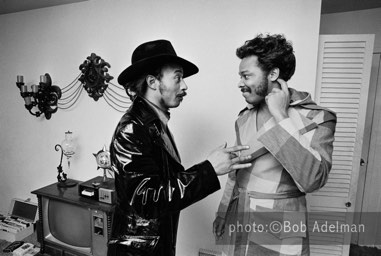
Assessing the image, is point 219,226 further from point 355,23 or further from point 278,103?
point 355,23

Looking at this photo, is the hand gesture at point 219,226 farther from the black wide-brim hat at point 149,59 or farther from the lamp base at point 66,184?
the lamp base at point 66,184

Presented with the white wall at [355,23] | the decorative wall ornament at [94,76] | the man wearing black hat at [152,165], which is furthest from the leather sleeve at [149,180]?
the white wall at [355,23]

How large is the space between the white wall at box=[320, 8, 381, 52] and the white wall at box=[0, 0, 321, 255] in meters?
0.90

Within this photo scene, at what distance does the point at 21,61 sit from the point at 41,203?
1657 mm

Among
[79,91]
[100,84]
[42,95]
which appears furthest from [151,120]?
[42,95]

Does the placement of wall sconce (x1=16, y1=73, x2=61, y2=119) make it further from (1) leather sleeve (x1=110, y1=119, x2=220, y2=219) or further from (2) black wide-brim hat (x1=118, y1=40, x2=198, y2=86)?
(1) leather sleeve (x1=110, y1=119, x2=220, y2=219)

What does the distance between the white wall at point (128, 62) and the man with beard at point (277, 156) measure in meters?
0.79

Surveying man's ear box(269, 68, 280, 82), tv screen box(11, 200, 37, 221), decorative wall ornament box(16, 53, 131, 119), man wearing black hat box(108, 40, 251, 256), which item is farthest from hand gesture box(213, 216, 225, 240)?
tv screen box(11, 200, 37, 221)

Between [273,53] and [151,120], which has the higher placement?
[273,53]

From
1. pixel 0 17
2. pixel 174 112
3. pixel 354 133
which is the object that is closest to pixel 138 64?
pixel 174 112

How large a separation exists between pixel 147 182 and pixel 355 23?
257cm

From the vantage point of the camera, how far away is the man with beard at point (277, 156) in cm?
91

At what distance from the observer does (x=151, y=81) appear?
109 cm

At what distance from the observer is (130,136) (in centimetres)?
97
